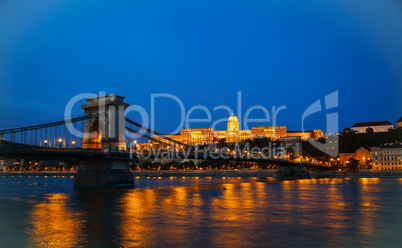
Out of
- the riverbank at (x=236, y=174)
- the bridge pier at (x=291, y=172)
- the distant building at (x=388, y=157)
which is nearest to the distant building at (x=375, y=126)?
the distant building at (x=388, y=157)

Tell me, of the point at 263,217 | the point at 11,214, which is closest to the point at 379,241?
the point at 263,217

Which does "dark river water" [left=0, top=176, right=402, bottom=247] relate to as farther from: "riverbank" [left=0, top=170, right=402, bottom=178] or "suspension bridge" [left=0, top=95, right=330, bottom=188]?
"riverbank" [left=0, top=170, right=402, bottom=178]

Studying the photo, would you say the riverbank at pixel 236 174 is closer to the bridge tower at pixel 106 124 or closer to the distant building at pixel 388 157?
the distant building at pixel 388 157

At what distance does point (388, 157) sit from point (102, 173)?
81273mm

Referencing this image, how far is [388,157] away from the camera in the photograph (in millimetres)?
100312

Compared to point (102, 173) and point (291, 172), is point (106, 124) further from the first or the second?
point (291, 172)

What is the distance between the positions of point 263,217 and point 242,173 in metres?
76.2

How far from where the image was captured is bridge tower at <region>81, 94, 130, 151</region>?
46562mm

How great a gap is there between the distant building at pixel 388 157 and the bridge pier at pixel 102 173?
77503mm

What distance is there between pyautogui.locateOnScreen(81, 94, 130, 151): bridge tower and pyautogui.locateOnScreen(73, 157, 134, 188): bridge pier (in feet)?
7.26

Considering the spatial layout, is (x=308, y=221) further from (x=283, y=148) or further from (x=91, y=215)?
(x=283, y=148)

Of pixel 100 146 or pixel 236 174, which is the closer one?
pixel 100 146

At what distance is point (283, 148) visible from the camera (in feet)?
302

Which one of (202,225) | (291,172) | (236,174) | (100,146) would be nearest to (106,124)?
(100,146)
